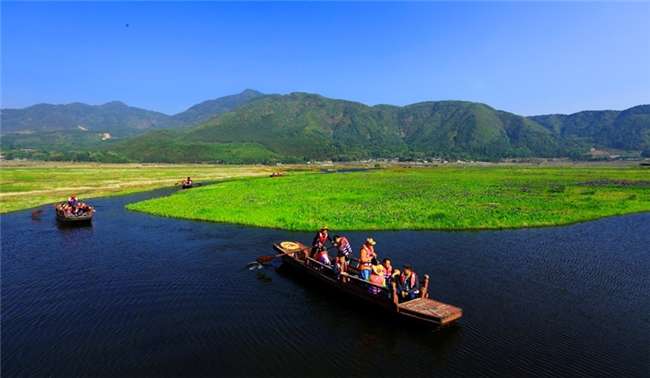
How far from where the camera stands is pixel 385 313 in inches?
864

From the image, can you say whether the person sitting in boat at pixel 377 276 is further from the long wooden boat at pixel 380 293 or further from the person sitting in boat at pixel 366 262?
the person sitting in boat at pixel 366 262

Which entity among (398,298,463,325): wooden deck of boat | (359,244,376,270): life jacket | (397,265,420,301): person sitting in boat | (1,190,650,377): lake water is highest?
(359,244,376,270): life jacket

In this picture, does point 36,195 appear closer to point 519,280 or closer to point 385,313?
point 385,313

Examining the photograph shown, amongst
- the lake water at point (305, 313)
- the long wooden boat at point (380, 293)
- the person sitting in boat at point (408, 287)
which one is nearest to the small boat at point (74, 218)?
the lake water at point (305, 313)

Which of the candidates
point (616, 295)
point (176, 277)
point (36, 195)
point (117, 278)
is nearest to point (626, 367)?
point (616, 295)

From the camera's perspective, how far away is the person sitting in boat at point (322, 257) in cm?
2800

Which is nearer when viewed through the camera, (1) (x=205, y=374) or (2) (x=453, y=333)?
(1) (x=205, y=374)

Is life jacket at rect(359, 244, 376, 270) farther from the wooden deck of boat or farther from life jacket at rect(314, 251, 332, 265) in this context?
the wooden deck of boat

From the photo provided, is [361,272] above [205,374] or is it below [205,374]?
above

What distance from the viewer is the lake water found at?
16984mm

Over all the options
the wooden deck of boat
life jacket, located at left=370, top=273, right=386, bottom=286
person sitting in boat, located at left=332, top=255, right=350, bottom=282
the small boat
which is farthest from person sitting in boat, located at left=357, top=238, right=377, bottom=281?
the small boat

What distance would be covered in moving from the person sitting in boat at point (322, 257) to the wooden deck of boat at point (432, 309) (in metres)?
7.96

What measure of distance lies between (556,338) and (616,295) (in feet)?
28.1

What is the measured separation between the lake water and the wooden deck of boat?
0.90m
